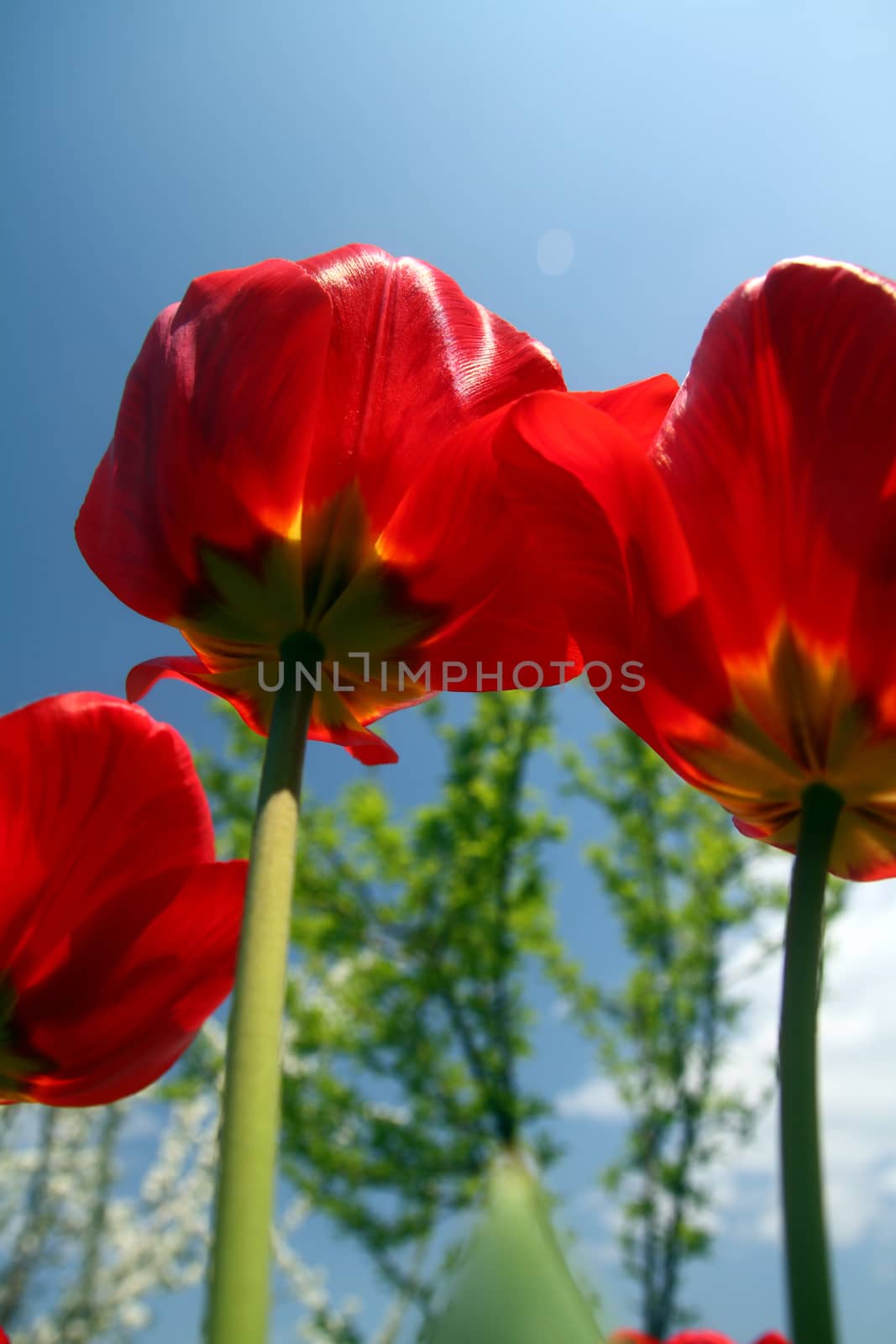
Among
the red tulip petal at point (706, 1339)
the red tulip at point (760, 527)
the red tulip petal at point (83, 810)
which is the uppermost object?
the red tulip at point (760, 527)

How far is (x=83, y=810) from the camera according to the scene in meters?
0.32

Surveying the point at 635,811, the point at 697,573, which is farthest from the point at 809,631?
the point at 635,811

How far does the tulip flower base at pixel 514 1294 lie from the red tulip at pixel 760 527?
0.19 meters

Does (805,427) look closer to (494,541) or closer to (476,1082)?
(494,541)

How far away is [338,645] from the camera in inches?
14.0

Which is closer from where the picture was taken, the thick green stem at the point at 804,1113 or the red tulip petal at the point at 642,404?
the thick green stem at the point at 804,1113

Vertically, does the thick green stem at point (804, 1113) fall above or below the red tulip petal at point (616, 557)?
below

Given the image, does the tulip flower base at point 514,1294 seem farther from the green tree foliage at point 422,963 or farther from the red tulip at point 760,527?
the green tree foliage at point 422,963

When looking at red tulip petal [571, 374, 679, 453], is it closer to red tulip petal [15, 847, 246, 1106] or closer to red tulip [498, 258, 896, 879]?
red tulip [498, 258, 896, 879]

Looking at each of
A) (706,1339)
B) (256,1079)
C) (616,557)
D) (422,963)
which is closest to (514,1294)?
(256,1079)

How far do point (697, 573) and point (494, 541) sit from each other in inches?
2.8

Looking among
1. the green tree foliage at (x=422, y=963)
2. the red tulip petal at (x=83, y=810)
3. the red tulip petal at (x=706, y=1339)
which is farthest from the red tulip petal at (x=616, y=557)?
the green tree foliage at (x=422, y=963)

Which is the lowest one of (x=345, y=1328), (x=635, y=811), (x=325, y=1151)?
(x=345, y=1328)

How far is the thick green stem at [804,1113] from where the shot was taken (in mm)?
163
